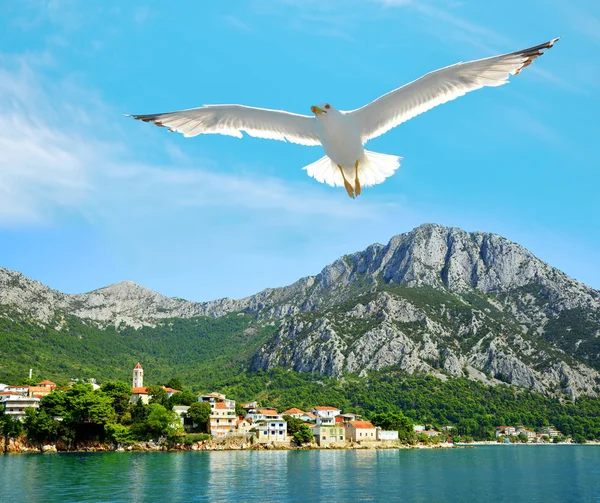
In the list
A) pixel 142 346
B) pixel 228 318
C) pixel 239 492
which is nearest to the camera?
pixel 239 492

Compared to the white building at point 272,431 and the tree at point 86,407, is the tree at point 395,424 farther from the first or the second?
the tree at point 86,407

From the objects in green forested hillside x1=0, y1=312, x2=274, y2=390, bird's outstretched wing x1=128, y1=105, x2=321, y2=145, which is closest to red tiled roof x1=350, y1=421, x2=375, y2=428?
green forested hillside x1=0, y1=312, x2=274, y2=390

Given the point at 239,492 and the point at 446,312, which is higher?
the point at 446,312

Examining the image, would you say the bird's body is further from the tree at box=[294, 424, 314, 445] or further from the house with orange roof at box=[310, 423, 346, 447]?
the house with orange roof at box=[310, 423, 346, 447]

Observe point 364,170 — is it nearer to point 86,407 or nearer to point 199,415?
point 86,407

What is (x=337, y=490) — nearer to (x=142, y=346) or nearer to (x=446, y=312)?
(x=446, y=312)

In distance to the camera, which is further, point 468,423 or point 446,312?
point 446,312

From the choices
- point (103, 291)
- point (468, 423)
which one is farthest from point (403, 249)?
point (103, 291)
